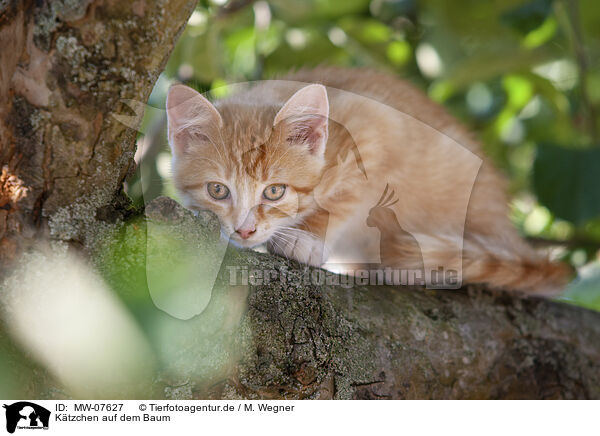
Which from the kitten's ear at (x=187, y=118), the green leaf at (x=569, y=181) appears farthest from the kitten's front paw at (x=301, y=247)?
the green leaf at (x=569, y=181)

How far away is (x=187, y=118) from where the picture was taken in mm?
1108

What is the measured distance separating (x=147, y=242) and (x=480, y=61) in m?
1.22

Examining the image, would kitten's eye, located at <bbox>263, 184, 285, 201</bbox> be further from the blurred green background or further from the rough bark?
the rough bark

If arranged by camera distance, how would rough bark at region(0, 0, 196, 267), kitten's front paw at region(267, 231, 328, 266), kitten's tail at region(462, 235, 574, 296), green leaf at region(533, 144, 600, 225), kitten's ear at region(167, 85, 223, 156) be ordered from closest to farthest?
1. rough bark at region(0, 0, 196, 267)
2. kitten's ear at region(167, 85, 223, 156)
3. kitten's front paw at region(267, 231, 328, 266)
4. kitten's tail at region(462, 235, 574, 296)
5. green leaf at region(533, 144, 600, 225)

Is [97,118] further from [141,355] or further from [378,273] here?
[378,273]

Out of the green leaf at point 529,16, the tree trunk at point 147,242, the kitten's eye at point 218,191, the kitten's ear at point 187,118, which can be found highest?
the green leaf at point 529,16

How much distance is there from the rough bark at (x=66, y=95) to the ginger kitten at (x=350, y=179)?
23 cm

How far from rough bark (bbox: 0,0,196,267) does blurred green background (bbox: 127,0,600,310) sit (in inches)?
18.2

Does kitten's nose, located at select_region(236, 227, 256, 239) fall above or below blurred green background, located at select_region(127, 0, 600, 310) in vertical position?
below

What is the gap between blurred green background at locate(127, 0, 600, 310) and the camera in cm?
149

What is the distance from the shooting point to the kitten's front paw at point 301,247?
3.75ft

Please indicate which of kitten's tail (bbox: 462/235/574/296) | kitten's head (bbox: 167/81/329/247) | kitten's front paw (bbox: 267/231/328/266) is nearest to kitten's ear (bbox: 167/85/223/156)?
kitten's head (bbox: 167/81/329/247)
